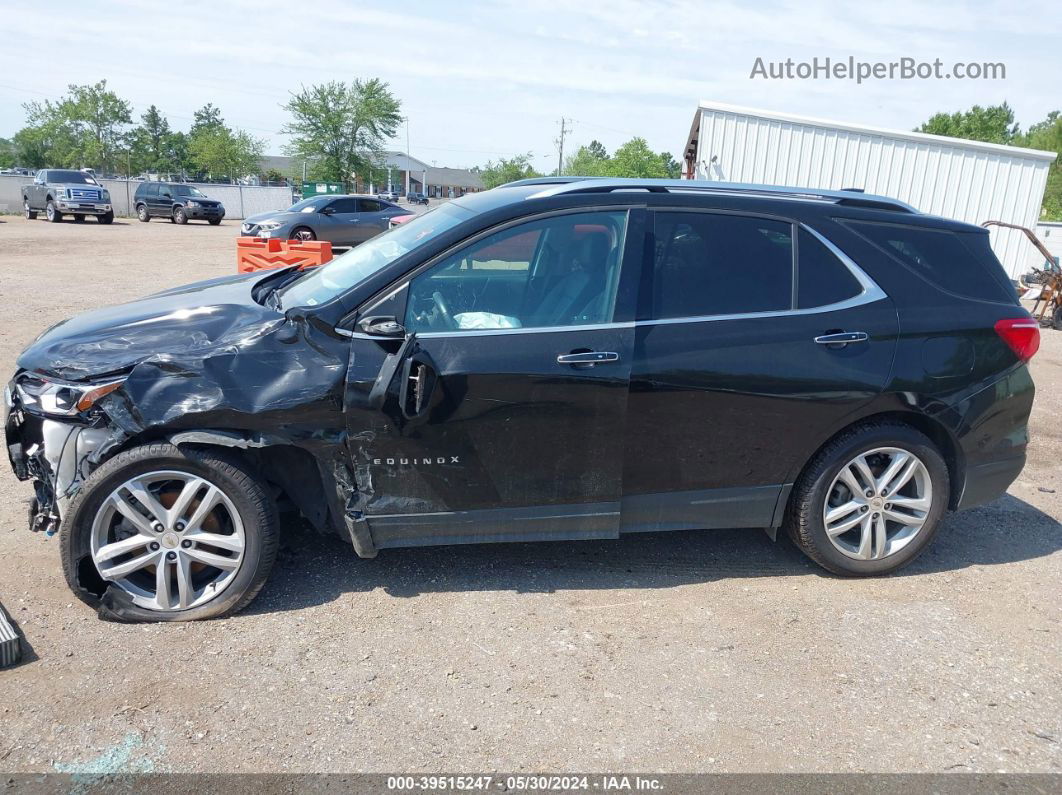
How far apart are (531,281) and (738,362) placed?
3.43 ft

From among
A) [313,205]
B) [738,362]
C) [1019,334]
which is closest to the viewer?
[738,362]

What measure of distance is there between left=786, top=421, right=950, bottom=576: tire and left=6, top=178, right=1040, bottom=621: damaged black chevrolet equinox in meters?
0.01

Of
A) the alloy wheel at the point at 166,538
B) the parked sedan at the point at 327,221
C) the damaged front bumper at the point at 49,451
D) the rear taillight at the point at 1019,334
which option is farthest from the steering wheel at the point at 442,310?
the parked sedan at the point at 327,221

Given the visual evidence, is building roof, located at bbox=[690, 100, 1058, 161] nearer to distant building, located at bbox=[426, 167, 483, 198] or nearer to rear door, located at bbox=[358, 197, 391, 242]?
rear door, located at bbox=[358, 197, 391, 242]

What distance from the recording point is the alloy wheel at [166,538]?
347 cm

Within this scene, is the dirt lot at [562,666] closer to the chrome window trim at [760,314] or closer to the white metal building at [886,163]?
the chrome window trim at [760,314]

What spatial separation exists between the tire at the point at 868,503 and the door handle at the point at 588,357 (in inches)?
48.4

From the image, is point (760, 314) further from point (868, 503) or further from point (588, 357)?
point (868, 503)

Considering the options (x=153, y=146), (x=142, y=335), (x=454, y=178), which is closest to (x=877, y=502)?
(x=142, y=335)

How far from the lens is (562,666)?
3.37 m

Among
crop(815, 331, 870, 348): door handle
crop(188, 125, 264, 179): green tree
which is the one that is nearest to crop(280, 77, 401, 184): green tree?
crop(188, 125, 264, 179): green tree

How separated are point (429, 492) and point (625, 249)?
1.44 metres

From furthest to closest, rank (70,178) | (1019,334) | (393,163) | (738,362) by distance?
(393,163) → (70,178) → (1019,334) → (738,362)

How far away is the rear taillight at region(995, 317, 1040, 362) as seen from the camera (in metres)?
4.18
